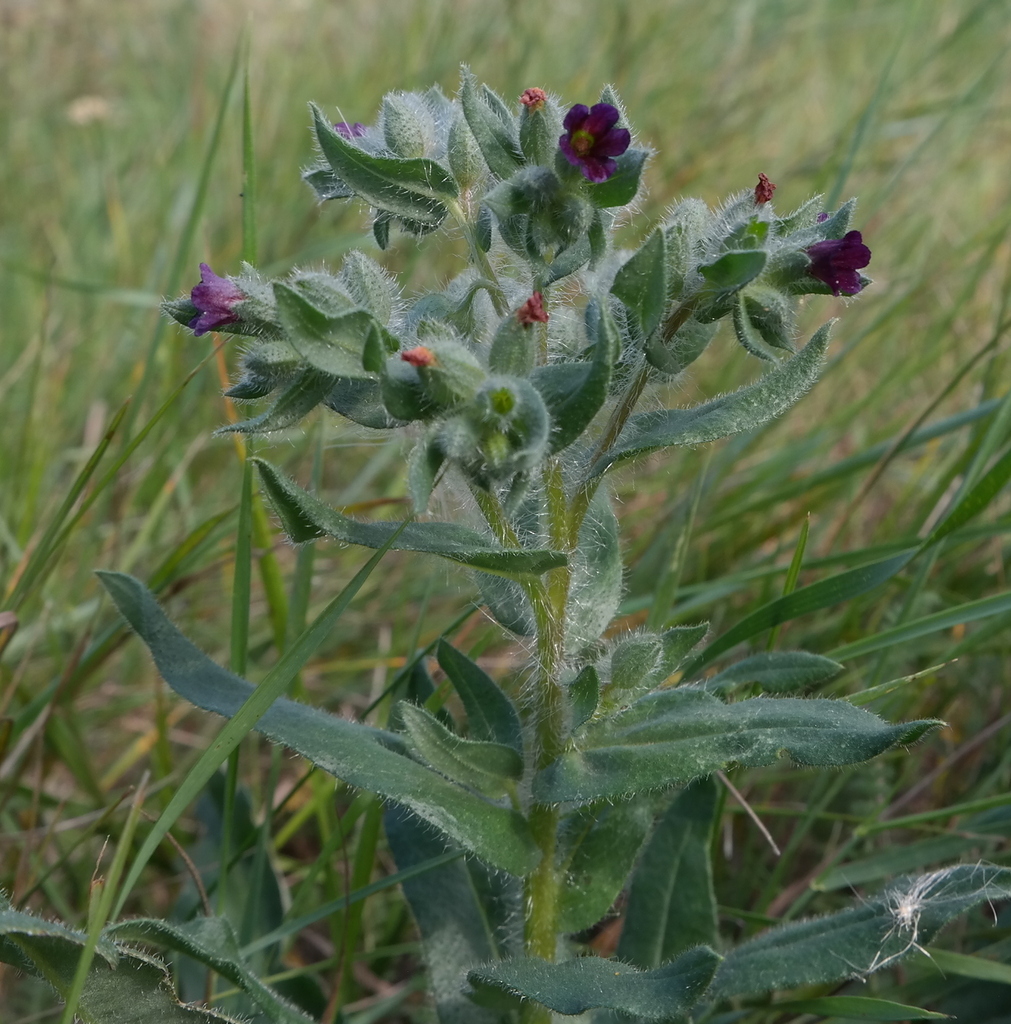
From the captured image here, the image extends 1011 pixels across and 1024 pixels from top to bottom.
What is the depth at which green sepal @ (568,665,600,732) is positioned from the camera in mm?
1987

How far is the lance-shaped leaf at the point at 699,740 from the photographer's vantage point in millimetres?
1892

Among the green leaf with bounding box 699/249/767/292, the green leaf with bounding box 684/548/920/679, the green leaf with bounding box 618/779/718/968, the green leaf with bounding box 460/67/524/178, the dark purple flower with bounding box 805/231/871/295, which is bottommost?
the green leaf with bounding box 618/779/718/968

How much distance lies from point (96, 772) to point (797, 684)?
230 centimetres

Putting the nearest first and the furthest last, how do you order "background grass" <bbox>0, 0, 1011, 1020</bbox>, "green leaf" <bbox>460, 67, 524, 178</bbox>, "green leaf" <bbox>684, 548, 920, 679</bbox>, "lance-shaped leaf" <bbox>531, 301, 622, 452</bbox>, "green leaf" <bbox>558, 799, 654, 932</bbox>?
"lance-shaped leaf" <bbox>531, 301, 622, 452</bbox> → "green leaf" <bbox>460, 67, 524, 178</bbox> → "green leaf" <bbox>558, 799, 654, 932</bbox> → "green leaf" <bbox>684, 548, 920, 679</bbox> → "background grass" <bbox>0, 0, 1011, 1020</bbox>

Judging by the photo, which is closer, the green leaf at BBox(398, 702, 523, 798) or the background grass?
the green leaf at BBox(398, 702, 523, 798)

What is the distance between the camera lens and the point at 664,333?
2.09 metres

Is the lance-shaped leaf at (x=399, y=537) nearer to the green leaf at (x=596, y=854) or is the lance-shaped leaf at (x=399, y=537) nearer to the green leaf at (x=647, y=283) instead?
the green leaf at (x=647, y=283)

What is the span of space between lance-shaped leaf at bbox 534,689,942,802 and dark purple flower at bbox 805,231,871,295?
806 millimetres

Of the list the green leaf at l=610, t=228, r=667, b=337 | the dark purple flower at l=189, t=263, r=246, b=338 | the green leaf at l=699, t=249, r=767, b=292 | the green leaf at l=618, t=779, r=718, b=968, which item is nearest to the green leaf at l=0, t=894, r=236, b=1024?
the green leaf at l=618, t=779, r=718, b=968

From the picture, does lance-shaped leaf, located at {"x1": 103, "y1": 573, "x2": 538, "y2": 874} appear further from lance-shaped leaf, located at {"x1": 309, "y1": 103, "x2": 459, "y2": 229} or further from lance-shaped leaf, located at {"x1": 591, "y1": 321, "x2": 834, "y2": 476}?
lance-shaped leaf, located at {"x1": 309, "y1": 103, "x2": 459, "y2": 229}

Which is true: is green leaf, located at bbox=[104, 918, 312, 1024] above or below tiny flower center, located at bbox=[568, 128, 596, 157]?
below

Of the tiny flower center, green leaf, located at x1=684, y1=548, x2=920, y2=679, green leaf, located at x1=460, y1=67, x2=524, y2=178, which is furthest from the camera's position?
green leaf, located at x1=684, y1=548, x2=920, y2=679

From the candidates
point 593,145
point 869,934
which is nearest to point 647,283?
point 593,145

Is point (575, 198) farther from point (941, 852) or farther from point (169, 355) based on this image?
point (169, 355)
